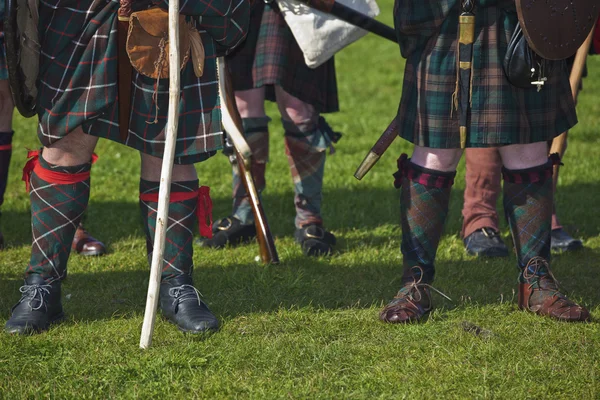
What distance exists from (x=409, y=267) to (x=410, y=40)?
98cm

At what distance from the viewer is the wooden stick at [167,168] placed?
3.13 meters

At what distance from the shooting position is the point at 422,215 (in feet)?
12.0

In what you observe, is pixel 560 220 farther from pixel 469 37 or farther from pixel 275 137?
pixel 275 137

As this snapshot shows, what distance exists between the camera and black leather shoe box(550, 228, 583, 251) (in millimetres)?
4789

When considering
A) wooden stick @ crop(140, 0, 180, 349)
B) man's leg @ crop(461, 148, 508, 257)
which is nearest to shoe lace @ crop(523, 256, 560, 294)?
man's leg @ crop(461, 148, 508, 257)

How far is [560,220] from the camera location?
536 cm

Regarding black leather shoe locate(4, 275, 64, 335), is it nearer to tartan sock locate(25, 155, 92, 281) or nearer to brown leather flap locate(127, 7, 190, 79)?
tartan sock locate(25, 155, 92, 281)

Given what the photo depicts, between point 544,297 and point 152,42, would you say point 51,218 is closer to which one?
point 152,42

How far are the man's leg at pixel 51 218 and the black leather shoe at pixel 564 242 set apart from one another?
8.60ft

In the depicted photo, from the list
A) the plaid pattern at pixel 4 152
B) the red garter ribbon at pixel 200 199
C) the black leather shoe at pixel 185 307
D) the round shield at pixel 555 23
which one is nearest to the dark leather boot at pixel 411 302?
the black leather shoe at pixel 185 307

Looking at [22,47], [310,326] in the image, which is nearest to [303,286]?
[310,326]

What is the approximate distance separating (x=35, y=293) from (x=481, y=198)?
2584 mm

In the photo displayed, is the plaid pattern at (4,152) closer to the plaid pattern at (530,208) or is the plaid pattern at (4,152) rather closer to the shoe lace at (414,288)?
the shoe lace at (414,288)

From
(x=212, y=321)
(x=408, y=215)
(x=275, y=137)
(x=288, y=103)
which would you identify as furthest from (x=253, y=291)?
(x=275, y=137)
